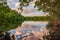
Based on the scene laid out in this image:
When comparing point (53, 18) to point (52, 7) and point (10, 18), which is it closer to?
point (52, 7)

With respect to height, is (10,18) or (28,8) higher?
(28,8)

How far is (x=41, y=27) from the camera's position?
1807 millimetres

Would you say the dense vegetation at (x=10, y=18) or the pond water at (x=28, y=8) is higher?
the pond water at (x=28, y=8)

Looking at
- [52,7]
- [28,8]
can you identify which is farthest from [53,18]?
[28,8]

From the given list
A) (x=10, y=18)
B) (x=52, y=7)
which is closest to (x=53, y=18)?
(x=52, y=7)

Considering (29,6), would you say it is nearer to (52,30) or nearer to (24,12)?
(24,12)

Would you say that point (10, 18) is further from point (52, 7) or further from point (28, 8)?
point (52, 7)

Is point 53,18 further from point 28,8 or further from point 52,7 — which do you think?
point 28,8

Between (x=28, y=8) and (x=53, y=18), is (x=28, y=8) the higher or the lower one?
the higher one

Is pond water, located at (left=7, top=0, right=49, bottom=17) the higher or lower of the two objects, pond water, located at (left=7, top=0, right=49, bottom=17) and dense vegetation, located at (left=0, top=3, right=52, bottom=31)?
the higher

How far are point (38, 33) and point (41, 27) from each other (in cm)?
7

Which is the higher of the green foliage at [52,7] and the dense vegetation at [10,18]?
the green foliage at [52,7]

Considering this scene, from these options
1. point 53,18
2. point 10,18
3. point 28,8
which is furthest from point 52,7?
point 10,18

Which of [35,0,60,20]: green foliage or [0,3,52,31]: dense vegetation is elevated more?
[35,0,60,20]: green foliage
